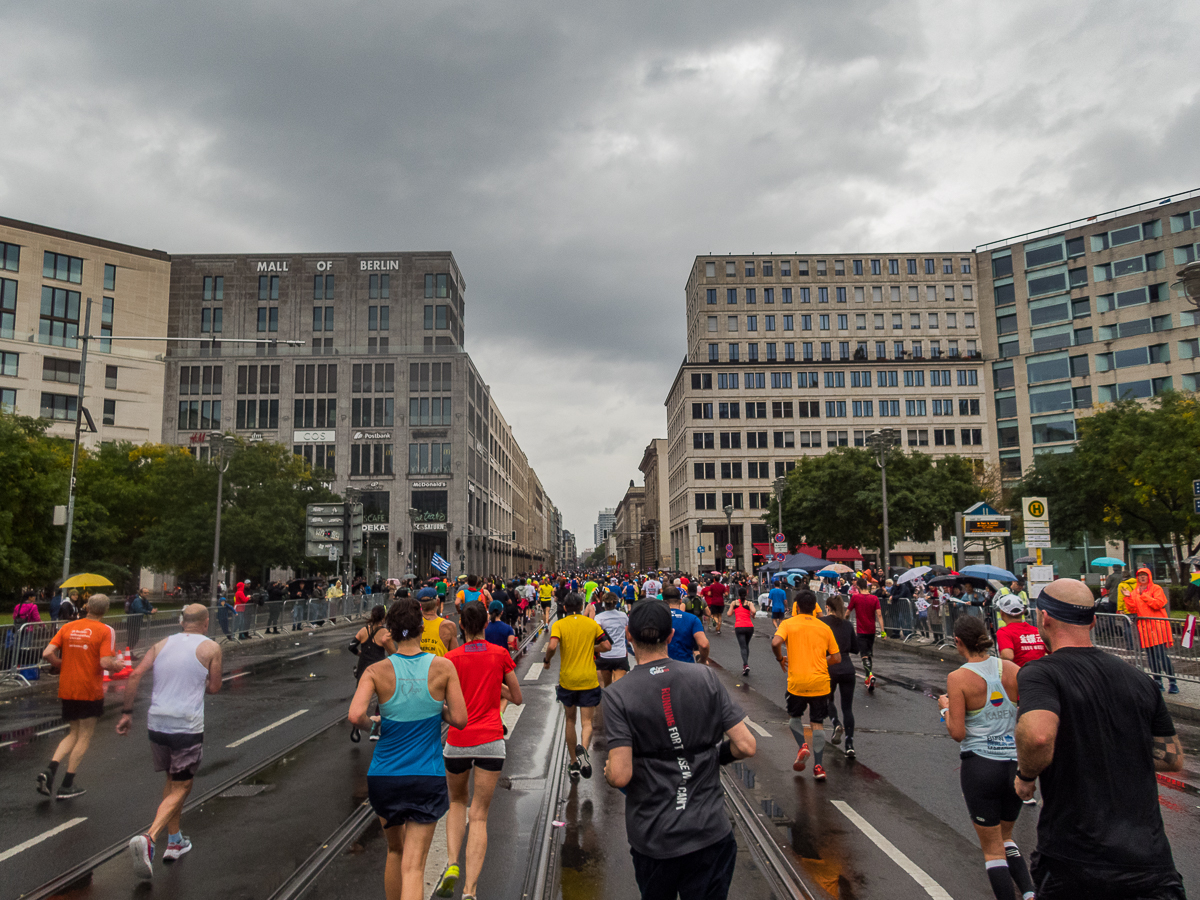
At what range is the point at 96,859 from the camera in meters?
5.66

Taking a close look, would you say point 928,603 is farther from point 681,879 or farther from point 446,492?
point 446,492

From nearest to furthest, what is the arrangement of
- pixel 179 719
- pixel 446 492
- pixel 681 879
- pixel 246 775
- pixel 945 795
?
pixel 681 879
pixel 179 719
pixel 945 795
pixel 246 775
pixel 446 492

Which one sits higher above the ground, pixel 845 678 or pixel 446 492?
pixel 446 492

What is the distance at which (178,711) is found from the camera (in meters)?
5.91

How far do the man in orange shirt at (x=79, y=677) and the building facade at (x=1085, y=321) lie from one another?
2330 inches

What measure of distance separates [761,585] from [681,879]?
4209 centimetres

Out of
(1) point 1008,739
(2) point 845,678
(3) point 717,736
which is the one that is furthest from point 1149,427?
(3) point 717,736

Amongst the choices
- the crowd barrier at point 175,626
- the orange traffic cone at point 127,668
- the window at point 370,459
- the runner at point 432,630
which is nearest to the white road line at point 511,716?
→ the runner at point 432,630

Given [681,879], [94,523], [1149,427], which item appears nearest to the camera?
[681,879]

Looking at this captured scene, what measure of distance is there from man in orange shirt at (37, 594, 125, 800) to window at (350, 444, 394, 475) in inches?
→ 2415

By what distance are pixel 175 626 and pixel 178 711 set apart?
54.5ft

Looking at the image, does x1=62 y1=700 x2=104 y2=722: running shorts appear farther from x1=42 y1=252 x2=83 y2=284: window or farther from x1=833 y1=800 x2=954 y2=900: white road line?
x1=42 y1=252 x2=83 y2=284: window

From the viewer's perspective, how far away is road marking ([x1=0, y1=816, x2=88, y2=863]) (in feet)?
19.0

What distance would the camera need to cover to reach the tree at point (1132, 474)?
31.2 metres
